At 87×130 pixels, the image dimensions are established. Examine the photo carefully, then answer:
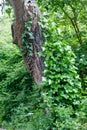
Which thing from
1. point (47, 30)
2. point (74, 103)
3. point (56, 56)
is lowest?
point (74, 103)

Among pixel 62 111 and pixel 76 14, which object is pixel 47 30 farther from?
pixel 76 14

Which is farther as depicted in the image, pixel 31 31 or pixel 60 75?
pixel 31 31

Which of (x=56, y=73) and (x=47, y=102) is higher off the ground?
(x=56, y=73)

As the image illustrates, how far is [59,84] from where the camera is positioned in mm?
5332

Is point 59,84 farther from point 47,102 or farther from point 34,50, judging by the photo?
point 34,50

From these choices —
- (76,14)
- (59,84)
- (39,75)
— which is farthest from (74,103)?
(76,14)

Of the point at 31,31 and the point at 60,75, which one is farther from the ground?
the point at 31,31

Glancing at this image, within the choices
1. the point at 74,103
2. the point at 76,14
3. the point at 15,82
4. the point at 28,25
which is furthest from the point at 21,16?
the point at 15,82

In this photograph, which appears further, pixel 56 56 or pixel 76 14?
pixel 76 14

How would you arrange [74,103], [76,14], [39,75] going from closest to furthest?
[74,103]
[39,75]
[76,14]

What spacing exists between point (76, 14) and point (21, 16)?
2547mm

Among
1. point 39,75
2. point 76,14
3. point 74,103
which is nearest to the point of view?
point 74,103

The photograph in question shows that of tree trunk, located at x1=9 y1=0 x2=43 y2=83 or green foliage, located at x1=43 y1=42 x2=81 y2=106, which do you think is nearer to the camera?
green foliage, located at x1=43 y1=42 x2=81 y2=106

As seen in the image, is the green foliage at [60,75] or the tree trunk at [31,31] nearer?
the green foliage at [60,75]
